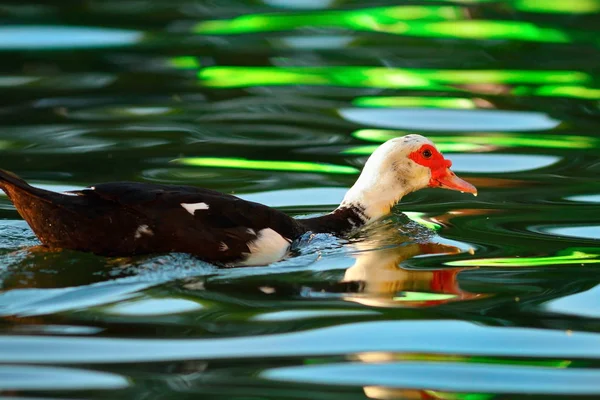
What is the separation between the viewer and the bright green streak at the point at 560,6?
15961 mm

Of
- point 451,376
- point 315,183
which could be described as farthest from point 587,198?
point 451,376

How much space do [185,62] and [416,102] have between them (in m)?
3.12

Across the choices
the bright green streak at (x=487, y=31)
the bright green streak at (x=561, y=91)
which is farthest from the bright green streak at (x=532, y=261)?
the bright green streak at (x=487, y=31)

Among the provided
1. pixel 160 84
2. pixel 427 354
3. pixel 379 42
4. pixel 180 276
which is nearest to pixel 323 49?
pixel 379 42

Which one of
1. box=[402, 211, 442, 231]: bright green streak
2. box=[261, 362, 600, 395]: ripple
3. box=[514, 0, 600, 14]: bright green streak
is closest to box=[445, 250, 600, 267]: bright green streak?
box=[402, 211, 442, 231]: bright green streak

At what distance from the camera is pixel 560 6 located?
16125mm

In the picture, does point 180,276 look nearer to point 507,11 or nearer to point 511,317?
point 511,317

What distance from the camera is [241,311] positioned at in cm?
647

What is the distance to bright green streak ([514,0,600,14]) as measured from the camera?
15961 mm

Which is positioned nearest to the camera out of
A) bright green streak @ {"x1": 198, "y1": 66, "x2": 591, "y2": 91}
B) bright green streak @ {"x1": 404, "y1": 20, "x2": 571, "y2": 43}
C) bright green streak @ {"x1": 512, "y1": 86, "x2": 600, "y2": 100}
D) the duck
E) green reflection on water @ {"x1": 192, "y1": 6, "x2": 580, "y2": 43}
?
the duck

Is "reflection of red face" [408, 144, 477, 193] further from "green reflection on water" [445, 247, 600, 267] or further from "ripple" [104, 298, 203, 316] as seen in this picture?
"ripple" [104, 298, 203, 316]

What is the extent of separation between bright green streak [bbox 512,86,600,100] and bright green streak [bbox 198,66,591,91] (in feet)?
0.82

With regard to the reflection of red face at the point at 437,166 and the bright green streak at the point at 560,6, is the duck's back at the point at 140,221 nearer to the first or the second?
the reflection of red face at the point at 437,166

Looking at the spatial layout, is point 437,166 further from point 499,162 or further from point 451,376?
point 451,376
